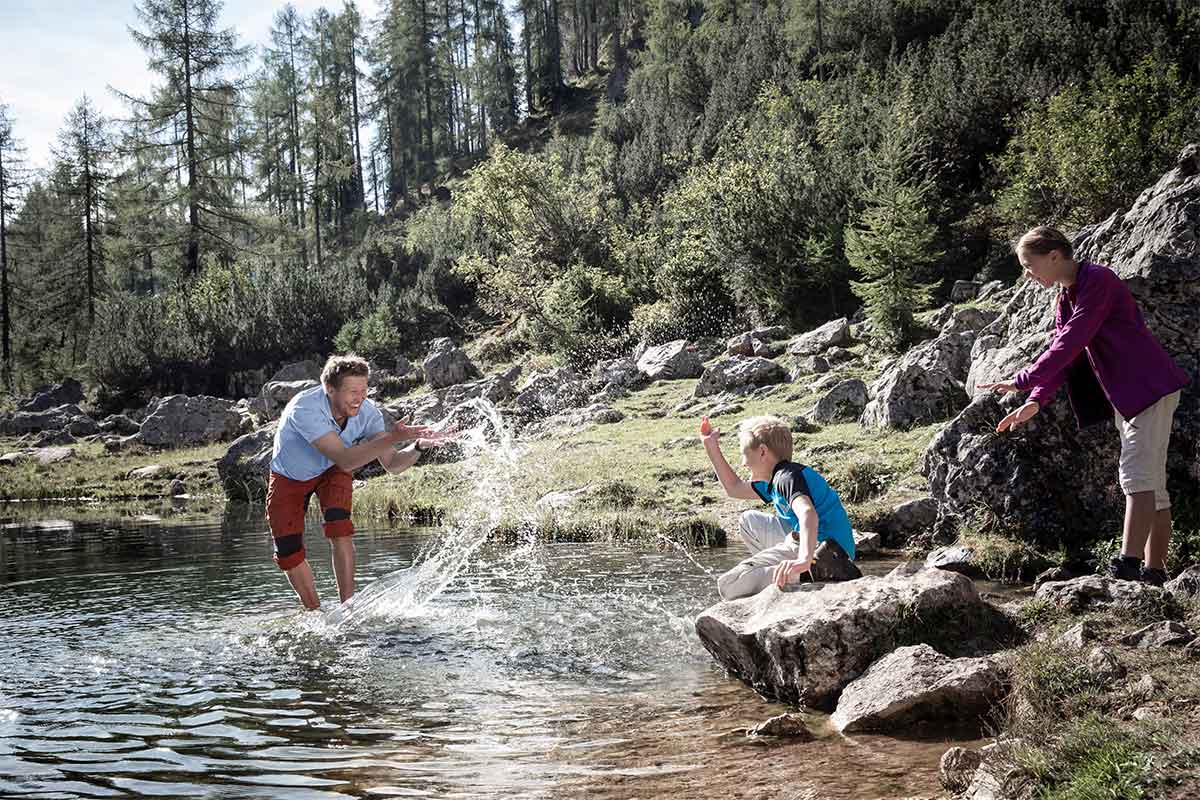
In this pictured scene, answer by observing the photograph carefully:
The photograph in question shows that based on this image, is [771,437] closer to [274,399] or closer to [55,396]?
[274,399]

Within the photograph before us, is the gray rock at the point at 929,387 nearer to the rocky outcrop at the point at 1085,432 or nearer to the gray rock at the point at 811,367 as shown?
the rocky outcrop at the point at 1085,432

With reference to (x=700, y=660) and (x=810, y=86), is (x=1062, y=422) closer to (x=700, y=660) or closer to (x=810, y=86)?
(x=700, y=660)

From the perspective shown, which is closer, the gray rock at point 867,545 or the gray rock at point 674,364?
the gray rock at point 867,545

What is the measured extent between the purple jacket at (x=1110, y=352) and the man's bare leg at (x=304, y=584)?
5937 mm

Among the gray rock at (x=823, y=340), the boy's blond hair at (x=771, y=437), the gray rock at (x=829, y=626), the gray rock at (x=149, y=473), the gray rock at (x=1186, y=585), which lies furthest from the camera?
the gray rock at (x=149, y=473)

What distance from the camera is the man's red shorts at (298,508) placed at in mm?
8133

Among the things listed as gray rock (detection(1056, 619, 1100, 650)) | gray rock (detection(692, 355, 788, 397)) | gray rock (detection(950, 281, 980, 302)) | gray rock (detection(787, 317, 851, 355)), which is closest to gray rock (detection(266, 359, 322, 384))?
gray rock (detection(692, 355, 788, 397))

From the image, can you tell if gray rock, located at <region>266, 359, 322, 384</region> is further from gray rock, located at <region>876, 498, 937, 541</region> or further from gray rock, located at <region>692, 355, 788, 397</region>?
gray rock, located at <region>876, 498, 937, 541</region>

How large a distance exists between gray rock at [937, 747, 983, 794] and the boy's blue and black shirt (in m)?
2.30

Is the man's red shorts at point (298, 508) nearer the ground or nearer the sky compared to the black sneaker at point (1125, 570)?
nearer the sky

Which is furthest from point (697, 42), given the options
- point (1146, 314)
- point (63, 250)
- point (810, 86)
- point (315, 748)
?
point (315, 748)

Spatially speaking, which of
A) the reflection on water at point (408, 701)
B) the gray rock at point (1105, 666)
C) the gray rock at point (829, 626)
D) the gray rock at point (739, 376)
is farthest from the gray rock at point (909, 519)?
the gray rock at point (739, 376)

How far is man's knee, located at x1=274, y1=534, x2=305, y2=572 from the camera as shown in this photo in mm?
8109

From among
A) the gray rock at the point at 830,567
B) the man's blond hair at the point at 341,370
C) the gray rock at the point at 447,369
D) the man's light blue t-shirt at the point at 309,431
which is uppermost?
the gray rock at the point at 447,369
